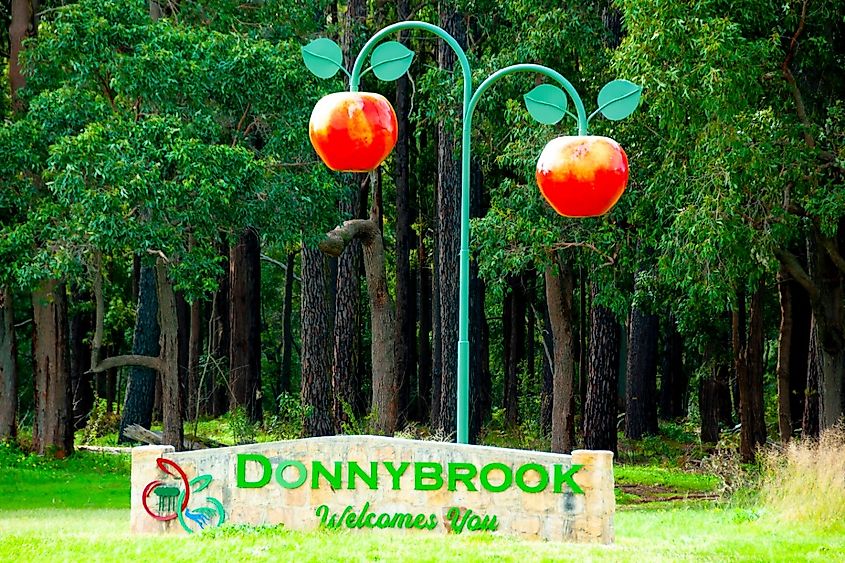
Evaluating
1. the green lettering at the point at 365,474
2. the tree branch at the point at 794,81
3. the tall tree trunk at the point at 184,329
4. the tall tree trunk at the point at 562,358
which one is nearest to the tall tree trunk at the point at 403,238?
the tall tree trunk at the point at 184,329

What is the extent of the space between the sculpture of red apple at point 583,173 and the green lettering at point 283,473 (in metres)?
3.54

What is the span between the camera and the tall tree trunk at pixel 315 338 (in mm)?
26953

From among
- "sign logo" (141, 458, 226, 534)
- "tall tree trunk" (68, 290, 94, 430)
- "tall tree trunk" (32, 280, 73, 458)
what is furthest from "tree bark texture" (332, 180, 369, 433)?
"sign logo" (141, 458, 226, 534)

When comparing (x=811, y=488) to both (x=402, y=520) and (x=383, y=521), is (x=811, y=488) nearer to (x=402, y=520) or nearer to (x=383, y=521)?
(x=402, y=520)

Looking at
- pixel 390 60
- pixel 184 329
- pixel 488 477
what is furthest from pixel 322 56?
pixel 184 329

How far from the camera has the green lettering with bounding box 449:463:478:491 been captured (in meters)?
12.0

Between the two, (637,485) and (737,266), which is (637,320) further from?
(737,266)

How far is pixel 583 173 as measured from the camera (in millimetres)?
11523

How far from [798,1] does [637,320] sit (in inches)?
571

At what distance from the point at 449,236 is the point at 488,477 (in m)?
14.8

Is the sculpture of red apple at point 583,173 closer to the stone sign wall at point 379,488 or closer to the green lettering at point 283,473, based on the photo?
the stone sign wall at point 379,488

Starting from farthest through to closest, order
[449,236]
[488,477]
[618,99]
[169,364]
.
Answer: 1. [449,236]
2. [169,364]
3. [618,99]
4. [488,477]

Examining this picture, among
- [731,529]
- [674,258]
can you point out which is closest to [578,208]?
[731,529]

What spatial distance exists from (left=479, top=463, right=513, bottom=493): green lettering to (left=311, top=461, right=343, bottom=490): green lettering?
4.51 ft
